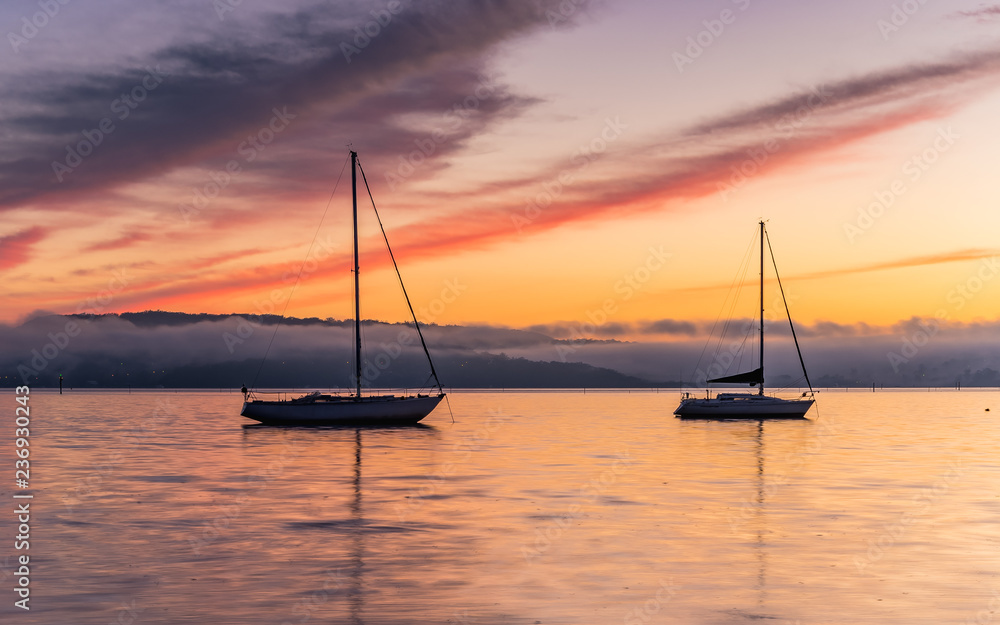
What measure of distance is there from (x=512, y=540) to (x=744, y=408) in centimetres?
8400

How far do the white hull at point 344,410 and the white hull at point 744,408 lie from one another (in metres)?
34.8

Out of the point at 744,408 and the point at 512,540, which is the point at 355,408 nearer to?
the point at 744,408

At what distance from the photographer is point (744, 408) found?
341 feet

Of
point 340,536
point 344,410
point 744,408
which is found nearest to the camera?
point 340,536

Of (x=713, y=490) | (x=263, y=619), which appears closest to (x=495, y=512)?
(x=713, y=490)

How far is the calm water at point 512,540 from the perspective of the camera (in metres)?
17.1

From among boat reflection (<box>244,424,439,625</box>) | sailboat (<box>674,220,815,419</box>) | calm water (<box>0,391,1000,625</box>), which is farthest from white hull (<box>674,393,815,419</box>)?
boat reflection (<box>244,424,439,625</box>)

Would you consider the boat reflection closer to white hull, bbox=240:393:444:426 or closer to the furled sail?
white hull, bbox=240:393:444:426

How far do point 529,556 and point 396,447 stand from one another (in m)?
40.7

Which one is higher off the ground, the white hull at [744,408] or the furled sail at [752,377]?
the furled sail at [752,377]

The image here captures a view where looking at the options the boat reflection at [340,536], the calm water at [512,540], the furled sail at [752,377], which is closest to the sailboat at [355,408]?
the boat reflection at [340,536]

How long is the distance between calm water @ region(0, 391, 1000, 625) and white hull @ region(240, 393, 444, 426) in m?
28.7

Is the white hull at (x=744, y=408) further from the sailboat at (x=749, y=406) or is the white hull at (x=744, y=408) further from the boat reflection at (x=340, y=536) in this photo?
the boat reflection at (x=340, y=536)

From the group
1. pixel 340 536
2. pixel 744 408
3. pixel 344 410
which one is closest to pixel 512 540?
pixel 340 536
